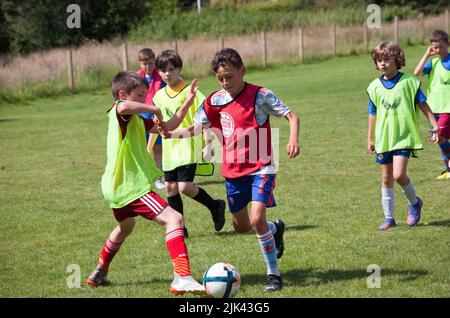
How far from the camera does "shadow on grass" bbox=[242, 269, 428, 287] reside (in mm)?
5953

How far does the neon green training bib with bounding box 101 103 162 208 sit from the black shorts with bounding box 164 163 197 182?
1953 mm

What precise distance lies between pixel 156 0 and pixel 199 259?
5218cm

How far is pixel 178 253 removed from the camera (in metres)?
5.70

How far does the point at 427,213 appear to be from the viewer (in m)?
8.38

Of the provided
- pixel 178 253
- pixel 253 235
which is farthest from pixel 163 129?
pixel 253 235

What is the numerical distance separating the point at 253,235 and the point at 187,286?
7.39 ft

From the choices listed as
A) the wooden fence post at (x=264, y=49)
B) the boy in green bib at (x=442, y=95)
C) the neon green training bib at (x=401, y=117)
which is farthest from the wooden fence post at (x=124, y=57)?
the neon green training bib at (x=401, y=117)

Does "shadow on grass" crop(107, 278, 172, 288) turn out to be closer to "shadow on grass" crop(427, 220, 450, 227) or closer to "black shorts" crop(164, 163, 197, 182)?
"black shorts" crop(164, 163, 197, 182)

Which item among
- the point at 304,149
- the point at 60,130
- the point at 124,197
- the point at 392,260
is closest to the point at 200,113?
the point at 124,197

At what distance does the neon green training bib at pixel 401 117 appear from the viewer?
7.71 metres

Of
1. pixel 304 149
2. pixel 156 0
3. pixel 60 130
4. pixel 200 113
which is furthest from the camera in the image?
pixel 156 0

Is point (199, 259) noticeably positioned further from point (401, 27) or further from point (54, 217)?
point (401, 27)

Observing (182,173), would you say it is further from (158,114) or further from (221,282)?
(221,282)

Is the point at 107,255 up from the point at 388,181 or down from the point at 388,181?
down
